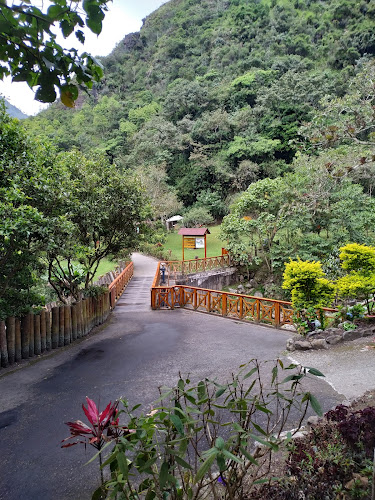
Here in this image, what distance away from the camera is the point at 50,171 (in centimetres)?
672

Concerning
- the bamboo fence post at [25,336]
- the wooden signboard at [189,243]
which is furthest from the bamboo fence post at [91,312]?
the wooden signboard at [189,243]

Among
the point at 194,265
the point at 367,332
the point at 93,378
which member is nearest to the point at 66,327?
the point at 93,378

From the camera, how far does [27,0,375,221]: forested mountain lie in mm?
32469

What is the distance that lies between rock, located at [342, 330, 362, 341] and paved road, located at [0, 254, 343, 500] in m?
1.25

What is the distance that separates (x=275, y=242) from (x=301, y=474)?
53.8ft

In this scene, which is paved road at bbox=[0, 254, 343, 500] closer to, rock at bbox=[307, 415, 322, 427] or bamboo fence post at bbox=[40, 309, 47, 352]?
bamboo fence post at bbox=[40, 309, 47, 352]

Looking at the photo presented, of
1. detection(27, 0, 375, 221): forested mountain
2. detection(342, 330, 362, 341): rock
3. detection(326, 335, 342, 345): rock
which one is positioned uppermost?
detection(27, 0, 375, 221): forested mountain

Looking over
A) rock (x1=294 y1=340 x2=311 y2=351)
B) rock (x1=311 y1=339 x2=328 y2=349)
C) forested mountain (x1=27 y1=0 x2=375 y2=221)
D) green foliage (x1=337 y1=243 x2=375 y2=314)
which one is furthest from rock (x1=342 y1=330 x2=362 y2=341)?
forested mountain (x1=27 y1=0 x2=375 y2=221)

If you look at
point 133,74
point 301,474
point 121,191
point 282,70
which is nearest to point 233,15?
point 133,74

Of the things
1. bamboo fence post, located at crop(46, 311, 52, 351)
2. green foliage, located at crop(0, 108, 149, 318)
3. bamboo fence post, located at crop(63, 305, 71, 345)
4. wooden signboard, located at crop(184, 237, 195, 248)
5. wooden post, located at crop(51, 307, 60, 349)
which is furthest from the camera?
wooden signboard, located at crop(184, 237, 195, 248)

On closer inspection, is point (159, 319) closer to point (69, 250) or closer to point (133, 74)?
point (69, 250)

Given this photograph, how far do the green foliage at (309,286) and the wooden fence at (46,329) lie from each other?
503 centimetres

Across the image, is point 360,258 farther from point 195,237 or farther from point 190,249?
point 190,249

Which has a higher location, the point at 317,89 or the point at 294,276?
the point at 317,89
